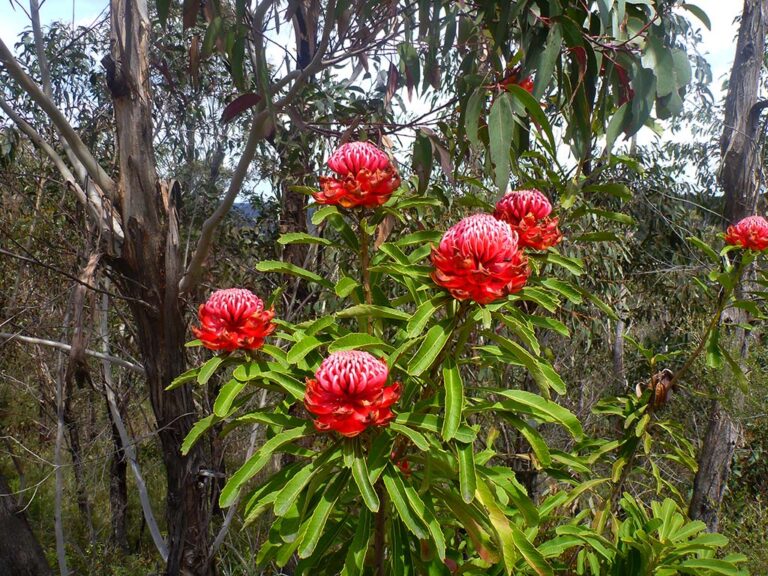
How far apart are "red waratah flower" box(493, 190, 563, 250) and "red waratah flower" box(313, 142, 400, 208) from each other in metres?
0.28

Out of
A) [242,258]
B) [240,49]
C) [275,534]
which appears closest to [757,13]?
[240,49]

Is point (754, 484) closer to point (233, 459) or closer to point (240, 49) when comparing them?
point (233, 459)

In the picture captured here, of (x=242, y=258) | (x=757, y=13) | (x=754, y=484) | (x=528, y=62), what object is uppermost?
(x=757, y=13)

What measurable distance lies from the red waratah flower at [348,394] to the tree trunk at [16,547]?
262 cm

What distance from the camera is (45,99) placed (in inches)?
79.1

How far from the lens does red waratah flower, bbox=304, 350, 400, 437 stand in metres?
1.17

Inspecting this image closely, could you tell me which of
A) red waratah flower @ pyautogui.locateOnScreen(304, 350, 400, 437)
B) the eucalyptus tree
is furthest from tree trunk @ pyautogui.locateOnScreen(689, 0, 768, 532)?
red waratah flower @ pyautogui.locateOnScreen(304, 350, 400, 437)

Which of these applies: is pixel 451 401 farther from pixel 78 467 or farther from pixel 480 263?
pixel 78 467

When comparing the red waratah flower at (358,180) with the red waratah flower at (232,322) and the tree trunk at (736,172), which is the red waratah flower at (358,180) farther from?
the tree trunk at (736,172)

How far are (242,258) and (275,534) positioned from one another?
2.89 metres

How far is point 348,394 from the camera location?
1.18 m

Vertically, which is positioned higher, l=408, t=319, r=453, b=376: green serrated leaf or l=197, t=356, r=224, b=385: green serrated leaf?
l=408, t=319, r=453, b=376: green serrated leaf

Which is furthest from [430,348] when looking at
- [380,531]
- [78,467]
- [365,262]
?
[78,467]

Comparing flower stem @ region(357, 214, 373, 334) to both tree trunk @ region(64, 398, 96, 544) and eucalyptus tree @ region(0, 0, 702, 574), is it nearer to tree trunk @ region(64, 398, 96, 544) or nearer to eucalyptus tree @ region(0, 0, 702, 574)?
eucalyptus tree @ region(0, 0, 702, 574)
